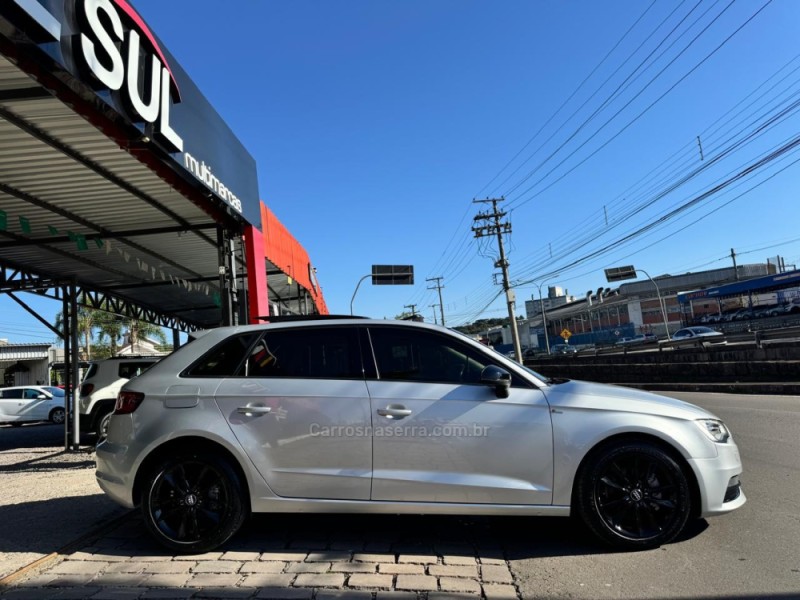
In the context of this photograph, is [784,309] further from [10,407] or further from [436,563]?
[10,407]

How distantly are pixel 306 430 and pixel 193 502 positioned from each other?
1001mm

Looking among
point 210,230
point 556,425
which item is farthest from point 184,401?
point 210,230

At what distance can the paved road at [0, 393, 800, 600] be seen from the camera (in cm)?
341

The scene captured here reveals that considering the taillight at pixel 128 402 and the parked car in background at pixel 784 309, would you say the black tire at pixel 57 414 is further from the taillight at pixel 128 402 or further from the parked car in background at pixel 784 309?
the parked car in background at pixel 784 309

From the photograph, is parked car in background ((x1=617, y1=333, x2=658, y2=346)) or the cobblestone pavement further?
parked car in background ((x1=617, y1=333, x2=658, y2=346))

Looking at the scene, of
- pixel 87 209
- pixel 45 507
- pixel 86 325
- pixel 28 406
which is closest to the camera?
pixel 45 507

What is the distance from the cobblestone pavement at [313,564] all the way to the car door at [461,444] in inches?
17.7

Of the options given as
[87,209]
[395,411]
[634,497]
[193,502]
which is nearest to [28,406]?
[87,209]

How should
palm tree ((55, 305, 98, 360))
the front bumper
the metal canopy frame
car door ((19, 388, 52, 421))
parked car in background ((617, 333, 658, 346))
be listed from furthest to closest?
parked car in background ((617, 333, 658, 346)) → palm tree ((55, 305, 98, 360)) → car door ((19, 388, 52, 421)) → the metal canopy frame → the front bumper

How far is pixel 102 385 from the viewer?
37.6ft

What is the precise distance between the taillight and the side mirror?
2.61m

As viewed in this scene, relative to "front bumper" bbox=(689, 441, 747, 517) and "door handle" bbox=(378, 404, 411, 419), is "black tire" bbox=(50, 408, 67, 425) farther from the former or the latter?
"front bumper" bbox=(689, 441, 747, 517)

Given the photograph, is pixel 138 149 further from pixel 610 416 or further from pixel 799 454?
pixel 799 454

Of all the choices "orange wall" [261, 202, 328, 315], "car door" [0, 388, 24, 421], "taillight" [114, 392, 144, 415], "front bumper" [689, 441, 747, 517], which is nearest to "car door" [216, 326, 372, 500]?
"taillight" [114, 392, 144, 415]
